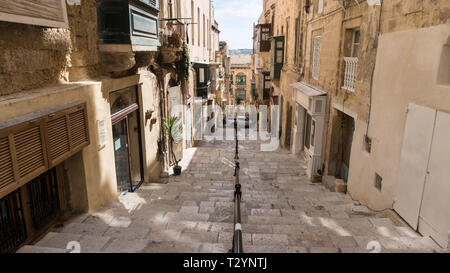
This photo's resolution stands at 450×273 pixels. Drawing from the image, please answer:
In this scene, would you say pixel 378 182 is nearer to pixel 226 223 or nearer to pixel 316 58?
pixel 226 223

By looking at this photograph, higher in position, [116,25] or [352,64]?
[116,25]

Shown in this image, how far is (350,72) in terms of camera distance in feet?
23.5

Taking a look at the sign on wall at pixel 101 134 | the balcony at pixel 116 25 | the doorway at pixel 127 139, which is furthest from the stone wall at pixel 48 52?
the doorway at pixel 127 139

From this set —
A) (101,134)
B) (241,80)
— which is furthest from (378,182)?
(241,80)

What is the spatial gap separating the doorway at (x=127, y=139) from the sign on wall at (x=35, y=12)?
2.13 metres

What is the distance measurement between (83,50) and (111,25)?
0.82 m

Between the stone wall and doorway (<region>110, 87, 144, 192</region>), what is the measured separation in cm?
104

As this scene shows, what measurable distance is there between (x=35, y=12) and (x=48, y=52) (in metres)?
0.82

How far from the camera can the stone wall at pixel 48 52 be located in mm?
3434

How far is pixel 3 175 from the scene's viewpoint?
2941 mm

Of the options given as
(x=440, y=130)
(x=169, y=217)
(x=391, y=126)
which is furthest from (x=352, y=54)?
→ (x=169, y=217)

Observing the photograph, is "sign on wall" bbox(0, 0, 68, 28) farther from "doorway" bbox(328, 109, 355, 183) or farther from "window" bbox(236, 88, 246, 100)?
"window" bbox(236, 88, 246, 100)

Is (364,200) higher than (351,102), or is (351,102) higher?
(351,102)
